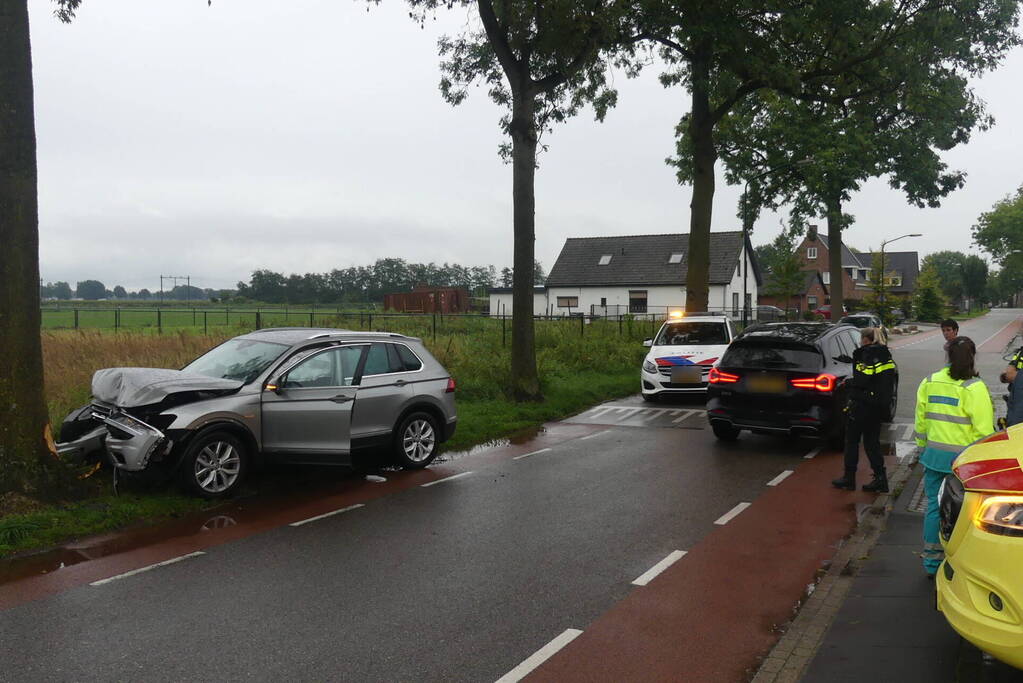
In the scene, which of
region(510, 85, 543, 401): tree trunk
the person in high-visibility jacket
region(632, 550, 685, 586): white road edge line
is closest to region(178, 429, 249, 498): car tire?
region(632, 550, 685, 586): white road edge line

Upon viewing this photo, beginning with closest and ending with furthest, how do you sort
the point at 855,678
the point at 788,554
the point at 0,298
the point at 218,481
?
the point at 855,678 < the point at 788,554 < the point at 0,298 < the point at 218,481

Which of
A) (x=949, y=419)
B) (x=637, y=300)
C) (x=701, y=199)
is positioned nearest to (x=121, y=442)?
(x=949, y=419)

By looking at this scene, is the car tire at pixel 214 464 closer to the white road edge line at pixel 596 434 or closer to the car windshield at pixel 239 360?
the car windshield at pixel 239 360

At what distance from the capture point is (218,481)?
8055 millimetres

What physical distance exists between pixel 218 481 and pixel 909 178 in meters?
26.9

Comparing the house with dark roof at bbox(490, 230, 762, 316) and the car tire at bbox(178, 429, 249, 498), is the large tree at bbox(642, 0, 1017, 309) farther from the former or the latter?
the house with dark roof at bbox(490, 230, 762, 316)

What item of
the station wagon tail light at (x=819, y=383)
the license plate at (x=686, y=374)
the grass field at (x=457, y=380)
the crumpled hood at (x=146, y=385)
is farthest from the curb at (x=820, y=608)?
the license plate at (x=686, y=374)

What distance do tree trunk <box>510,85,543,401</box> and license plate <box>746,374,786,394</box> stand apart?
543 centimetres

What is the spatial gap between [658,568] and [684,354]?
34.0 ft

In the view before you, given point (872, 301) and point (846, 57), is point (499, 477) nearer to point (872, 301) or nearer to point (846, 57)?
point (846, 57)

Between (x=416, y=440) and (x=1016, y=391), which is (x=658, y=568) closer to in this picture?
(x=1016, y=391)

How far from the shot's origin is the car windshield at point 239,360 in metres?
8.68

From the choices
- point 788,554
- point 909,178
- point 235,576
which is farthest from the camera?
point 909,178

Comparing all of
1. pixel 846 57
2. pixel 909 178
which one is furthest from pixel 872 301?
pixel 846 57
